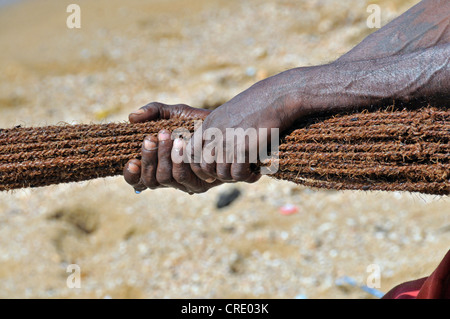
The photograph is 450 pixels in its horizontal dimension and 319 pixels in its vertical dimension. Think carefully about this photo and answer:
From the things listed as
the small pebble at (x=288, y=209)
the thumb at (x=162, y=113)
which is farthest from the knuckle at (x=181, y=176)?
the small pebble at (x=288, y=209)

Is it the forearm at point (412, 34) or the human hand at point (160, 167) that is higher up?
the forearm at point (412, 34)

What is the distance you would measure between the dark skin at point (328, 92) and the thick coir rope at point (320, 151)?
2.5 inches

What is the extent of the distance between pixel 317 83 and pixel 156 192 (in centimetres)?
350

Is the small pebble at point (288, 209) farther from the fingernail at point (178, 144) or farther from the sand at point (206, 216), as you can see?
the fingernail at point (178, 144)

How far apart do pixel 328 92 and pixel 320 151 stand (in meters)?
0.22

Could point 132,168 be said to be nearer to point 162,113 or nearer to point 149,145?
point 149,145

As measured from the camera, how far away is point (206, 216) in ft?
15.6

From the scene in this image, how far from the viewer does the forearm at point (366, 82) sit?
1.65 m

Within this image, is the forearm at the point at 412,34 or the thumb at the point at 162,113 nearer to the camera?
the forearm at the point at 412,34

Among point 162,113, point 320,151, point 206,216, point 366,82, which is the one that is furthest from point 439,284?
point 206,216

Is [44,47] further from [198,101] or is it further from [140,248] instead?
[140,248]

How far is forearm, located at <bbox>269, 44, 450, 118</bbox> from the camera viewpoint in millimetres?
1647

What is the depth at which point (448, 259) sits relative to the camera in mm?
1928
